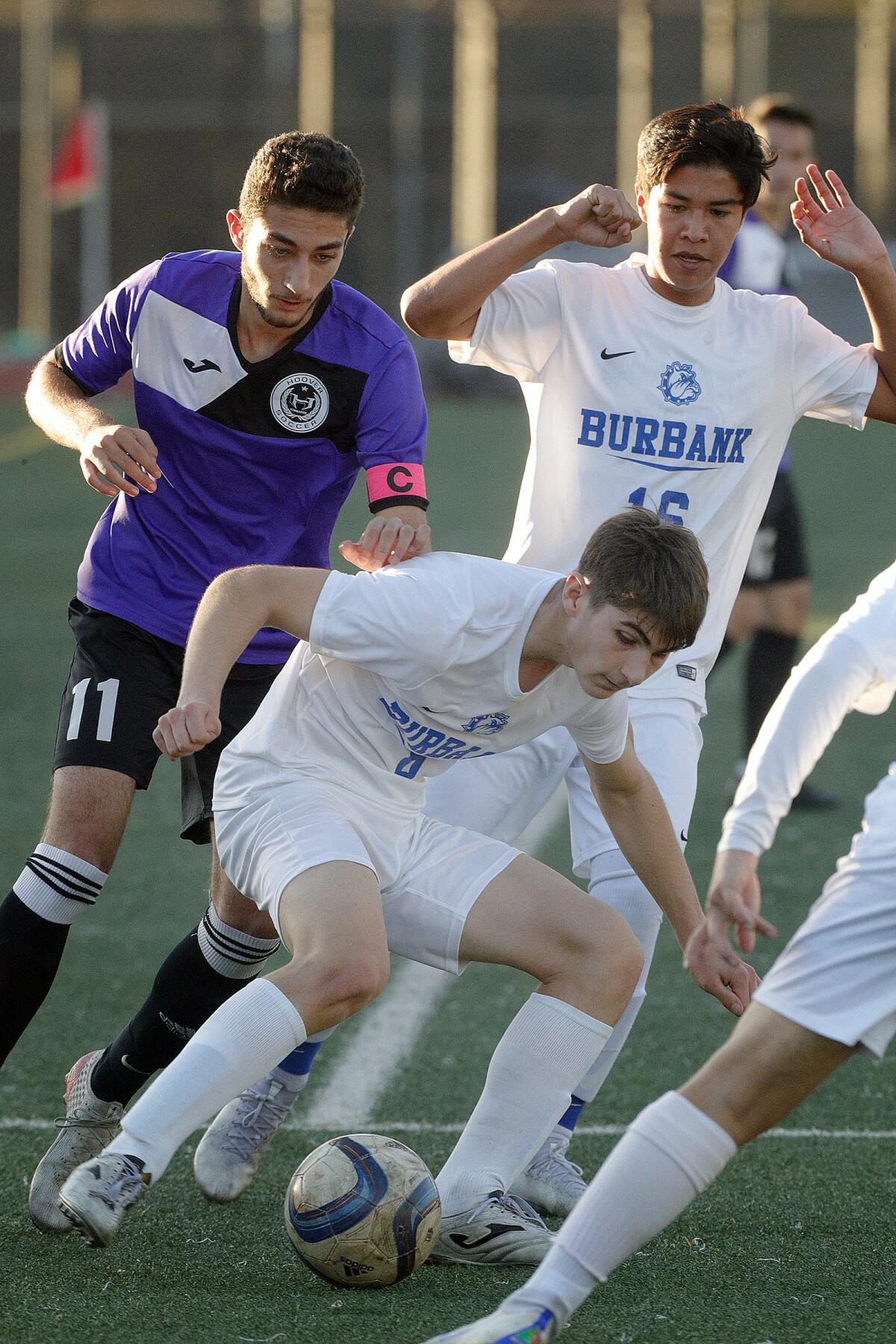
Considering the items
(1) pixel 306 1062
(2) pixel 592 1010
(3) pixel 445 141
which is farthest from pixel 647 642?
(3) pixel 445 141

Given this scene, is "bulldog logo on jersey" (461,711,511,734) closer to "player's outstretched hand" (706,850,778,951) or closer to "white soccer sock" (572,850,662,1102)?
"white soccer sock" (572,850,662,1102)

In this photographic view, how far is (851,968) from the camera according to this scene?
2.67 m

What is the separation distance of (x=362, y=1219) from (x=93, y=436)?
165cm

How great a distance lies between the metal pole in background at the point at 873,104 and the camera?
31453 millimetres

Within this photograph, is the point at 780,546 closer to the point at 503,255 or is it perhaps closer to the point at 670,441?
the point at 670,441

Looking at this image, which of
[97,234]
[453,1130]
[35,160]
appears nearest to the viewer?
[453,1130]

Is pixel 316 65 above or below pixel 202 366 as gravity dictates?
above

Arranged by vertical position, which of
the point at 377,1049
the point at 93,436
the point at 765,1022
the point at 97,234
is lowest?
the point at 97,234

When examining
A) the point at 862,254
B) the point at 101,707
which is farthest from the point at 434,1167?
the point at 862,254

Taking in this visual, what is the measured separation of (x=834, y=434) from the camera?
21719 millimetres

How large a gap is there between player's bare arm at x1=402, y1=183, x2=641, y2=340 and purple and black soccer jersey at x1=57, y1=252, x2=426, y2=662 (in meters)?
0.09

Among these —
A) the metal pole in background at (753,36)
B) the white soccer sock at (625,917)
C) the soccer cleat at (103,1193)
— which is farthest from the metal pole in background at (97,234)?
the soccer cleat at (103,1193)

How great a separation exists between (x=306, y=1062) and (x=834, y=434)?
1880 cm

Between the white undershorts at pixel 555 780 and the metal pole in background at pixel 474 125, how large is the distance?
2827 centimetres
